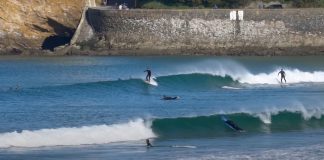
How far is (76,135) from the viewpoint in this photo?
26.3 m

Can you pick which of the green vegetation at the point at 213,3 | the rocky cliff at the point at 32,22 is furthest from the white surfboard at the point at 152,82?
the green vegetation at the point at 213,3

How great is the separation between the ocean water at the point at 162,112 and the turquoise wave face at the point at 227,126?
0.08 feet

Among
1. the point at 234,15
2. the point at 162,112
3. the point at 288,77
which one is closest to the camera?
the point at 162,112

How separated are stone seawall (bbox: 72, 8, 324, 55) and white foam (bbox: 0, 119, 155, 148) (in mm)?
30565

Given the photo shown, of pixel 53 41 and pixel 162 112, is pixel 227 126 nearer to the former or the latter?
pixel 162 112

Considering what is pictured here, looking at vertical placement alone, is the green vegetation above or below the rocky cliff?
above

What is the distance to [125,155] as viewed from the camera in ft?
79.0

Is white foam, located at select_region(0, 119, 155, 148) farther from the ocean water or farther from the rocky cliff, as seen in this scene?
the rocky cliff

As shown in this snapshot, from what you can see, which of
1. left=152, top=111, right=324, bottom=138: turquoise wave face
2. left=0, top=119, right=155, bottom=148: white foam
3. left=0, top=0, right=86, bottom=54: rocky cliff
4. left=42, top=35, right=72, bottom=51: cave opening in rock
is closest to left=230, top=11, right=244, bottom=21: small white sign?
left=0, top=0, right=86, bottom=54: rocky cliff

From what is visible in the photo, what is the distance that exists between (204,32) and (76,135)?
32.5 m

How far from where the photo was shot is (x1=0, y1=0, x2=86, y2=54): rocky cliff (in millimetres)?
59000

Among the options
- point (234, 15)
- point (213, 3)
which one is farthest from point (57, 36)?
point (234, 15)

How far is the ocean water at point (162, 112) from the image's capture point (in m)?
25.0

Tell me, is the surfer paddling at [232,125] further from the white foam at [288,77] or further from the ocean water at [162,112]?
the white foam at [288,77]
